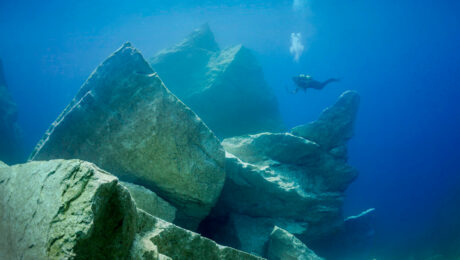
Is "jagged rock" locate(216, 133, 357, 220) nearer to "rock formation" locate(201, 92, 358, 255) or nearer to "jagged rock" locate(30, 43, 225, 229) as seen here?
"rock formation" locate(201, 92, 358, 255)

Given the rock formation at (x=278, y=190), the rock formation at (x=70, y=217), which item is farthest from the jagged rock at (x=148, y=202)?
the rock formation at (x=278, y=190)

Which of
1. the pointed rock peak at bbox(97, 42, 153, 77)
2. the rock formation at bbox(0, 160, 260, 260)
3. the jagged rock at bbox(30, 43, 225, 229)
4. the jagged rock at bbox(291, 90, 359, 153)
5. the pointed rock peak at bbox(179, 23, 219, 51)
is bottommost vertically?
the rock formation at bbox(0, 160, 260, 260)

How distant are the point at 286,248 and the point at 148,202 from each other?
3.36 meters

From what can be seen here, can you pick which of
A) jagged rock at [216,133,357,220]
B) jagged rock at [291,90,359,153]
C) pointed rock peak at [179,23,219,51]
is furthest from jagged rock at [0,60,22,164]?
jagged rock at [291,90,359,153]

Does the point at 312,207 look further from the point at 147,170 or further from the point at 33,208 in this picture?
the point at 33,208

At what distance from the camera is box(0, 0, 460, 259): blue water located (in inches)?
1612

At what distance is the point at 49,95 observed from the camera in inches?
2611

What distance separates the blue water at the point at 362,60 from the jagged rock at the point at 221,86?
13.7m

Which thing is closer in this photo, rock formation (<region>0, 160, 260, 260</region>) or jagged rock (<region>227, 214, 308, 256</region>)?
rock formation (<region>0, 160, 260, 260</region>)

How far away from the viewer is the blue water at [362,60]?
40938 mm

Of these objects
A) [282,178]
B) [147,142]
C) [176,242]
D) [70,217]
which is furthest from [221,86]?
[70,217]

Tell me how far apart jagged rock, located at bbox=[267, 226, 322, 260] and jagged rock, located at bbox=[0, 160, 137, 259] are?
15.2 feet

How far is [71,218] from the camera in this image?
129cm

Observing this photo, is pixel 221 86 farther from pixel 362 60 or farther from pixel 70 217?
pixel 362 60
